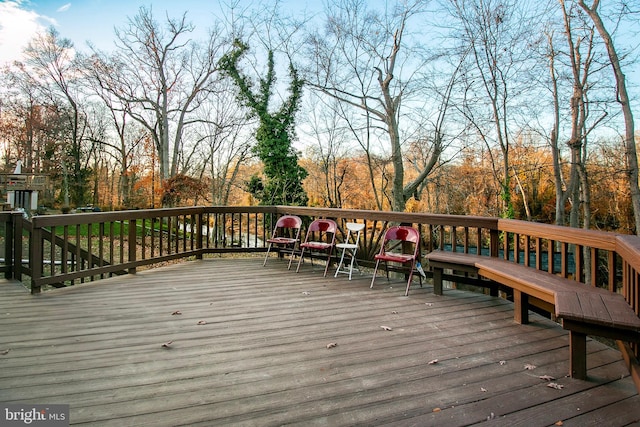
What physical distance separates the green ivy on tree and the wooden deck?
8094 mm

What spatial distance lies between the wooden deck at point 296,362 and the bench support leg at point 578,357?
0.19ft

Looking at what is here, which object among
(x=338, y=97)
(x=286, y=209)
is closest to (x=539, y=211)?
(x=338, y=97)

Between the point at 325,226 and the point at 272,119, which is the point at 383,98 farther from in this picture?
the point at 325,226

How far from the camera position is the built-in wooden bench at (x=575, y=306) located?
6.51 feet

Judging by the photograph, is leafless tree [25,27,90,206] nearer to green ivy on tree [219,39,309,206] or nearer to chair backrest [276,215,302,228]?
green ivy on tree [219,39,309,206]

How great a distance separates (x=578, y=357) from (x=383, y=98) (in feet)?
34.2

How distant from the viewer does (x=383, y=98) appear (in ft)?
37.8

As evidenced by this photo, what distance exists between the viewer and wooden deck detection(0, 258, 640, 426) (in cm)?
180

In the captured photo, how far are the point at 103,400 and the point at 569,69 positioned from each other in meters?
12.5

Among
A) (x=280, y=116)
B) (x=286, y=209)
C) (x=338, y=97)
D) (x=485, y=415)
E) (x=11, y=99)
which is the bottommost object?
(x=485, y=415)

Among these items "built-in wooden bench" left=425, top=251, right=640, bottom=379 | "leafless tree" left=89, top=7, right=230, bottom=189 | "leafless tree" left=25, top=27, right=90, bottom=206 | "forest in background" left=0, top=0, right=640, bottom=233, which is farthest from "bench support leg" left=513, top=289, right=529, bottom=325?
"leafless tree" left=25, top=27, right=90, bottom=206

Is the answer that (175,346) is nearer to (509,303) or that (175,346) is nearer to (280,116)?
(509,303)

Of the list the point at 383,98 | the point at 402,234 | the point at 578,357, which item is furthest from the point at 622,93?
the point at 578,357

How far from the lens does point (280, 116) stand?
37.8ft
